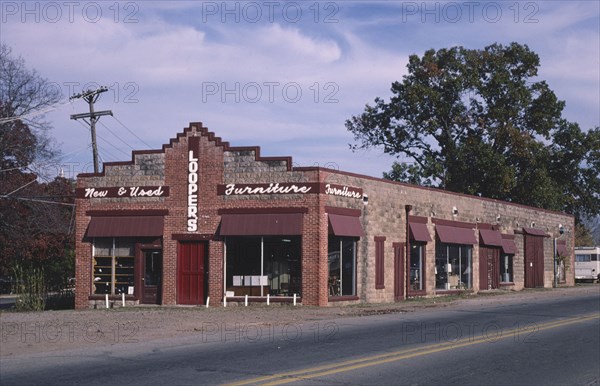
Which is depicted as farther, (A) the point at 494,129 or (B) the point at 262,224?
(A) the point at 494,129

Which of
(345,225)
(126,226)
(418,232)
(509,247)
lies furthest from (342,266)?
(509,247)

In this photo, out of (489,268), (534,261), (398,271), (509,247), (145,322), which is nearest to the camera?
(145,322)

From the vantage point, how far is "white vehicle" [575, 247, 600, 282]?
60.9 meters

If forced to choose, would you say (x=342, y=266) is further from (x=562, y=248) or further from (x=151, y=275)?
(x=562, y=248)

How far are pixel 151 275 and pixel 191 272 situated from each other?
1.61 m

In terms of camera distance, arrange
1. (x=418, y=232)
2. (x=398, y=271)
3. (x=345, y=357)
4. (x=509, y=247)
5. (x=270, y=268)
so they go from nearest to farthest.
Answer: (x=345, y=357) → (x=270, y=268) → (x=398, y=271) → (x=418, y=232) → (x=509, y=247)

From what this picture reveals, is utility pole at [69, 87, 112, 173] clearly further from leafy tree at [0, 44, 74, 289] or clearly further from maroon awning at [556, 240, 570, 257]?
maroon awning at [556, 240, 570, 257]

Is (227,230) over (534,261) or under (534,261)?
over

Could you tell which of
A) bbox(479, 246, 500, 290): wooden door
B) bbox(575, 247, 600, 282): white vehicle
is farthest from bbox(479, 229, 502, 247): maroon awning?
bbox(575, 247, 600, 282): white vehicle

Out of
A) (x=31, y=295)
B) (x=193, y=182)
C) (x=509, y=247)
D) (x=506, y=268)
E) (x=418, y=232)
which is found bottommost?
(x=31, y=295)

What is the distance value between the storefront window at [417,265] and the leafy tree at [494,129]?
21.1m

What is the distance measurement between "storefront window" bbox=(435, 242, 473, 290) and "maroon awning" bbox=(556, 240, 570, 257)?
14.2m

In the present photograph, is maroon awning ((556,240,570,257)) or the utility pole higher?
the utility pole

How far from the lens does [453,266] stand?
1419 inches
